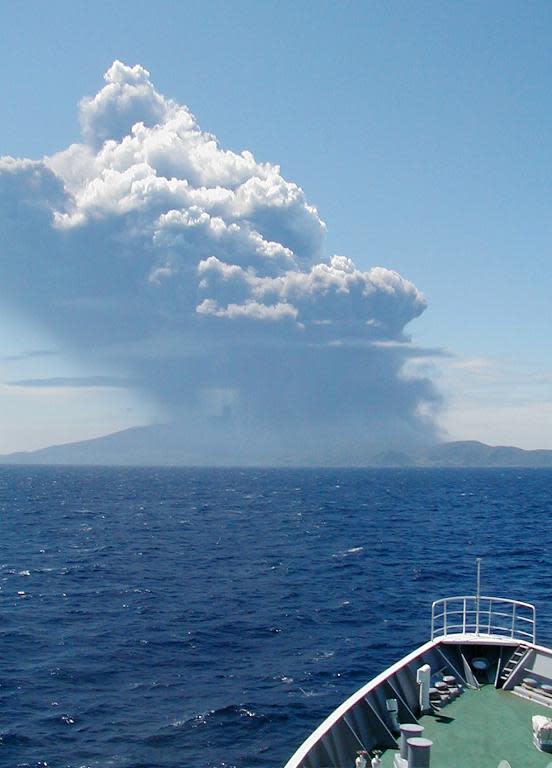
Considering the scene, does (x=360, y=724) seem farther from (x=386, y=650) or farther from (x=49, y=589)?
(x=49, y=589)

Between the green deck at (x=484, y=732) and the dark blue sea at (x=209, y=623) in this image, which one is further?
the dark blue sea at (x=209, y=623)

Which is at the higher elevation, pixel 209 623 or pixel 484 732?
pixel 484 732

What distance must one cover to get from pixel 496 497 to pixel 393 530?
9394cm

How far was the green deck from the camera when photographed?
16.5 m

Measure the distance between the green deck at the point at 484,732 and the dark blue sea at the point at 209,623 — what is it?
10858 millimetres

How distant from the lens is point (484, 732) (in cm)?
1800

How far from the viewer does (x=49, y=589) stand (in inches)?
2340

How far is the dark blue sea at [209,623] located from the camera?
29938mm

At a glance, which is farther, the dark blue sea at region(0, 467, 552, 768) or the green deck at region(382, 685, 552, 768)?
the dark blue sea at region(0, 467, 552, 768)

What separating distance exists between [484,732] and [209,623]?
31994mm

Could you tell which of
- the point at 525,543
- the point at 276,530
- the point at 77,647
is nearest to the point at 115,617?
the point at 77,647

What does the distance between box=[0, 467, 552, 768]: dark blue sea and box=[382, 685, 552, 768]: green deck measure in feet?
35.6

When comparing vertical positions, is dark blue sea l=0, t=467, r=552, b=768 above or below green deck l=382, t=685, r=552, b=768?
below

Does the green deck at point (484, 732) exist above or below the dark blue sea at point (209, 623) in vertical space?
above
